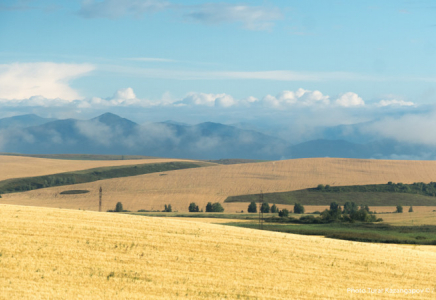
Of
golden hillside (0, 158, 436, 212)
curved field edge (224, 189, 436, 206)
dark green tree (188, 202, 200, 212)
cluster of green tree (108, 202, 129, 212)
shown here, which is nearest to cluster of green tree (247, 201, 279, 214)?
golden hillside (0, 158, 436, 212)

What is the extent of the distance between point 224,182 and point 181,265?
130547 millimetres

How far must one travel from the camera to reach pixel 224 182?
160 meters

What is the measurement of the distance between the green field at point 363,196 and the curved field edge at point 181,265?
91772 mm

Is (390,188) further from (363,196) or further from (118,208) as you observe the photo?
(118,208)

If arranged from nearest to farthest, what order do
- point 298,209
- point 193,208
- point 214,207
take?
point 298,209 < point 214,207 < point 193,208

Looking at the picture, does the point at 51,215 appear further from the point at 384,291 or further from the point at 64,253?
the point at 384,291

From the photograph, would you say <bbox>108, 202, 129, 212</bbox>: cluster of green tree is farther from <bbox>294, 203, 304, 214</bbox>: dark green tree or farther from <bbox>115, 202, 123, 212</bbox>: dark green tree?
<bbox>294, 203, 304, 214</bbox>: dark green tree

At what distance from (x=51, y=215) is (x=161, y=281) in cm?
2224

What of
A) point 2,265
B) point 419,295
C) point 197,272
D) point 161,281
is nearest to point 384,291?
point 419,295

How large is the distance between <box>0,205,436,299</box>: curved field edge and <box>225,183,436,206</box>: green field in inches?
3613

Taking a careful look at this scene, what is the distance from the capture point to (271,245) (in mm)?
38281

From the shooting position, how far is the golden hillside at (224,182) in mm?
135125

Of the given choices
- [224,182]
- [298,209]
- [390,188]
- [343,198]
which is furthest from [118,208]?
[390,188]

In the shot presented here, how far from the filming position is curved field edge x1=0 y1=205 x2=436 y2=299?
80.9 feet
